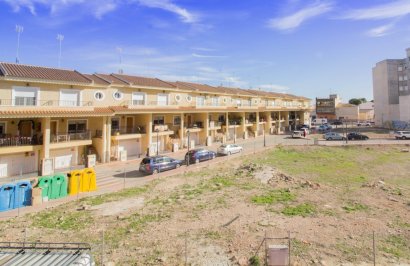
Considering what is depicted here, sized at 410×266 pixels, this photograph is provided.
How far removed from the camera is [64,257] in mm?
9531

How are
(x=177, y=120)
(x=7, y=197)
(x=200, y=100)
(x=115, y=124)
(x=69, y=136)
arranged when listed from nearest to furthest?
(x=7, y=197) → (x=69, y=136) → (x=115, y=124) → (x=177, y=120) → (x=200, y=100)

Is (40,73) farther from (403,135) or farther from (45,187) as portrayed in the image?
(403,135)

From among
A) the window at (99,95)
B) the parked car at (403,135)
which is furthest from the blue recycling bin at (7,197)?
the parked car at (403,135)

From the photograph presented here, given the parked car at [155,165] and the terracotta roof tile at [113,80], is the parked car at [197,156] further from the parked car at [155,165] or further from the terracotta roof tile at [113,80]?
the terracotta roof tile at [113,80]

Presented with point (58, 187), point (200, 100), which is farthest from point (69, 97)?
point (200, 100)

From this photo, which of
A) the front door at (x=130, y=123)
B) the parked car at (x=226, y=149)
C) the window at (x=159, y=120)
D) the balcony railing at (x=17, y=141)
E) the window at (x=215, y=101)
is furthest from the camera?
the window at (x=215, y=101)

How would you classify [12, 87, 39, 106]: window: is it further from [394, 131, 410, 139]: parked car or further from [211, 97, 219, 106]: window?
[394, 131, 410, 139]: parked car

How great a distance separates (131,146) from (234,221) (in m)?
21.9

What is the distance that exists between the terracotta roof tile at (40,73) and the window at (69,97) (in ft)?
4.11

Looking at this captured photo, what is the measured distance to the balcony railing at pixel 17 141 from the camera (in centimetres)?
2283

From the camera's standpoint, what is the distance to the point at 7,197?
679 inches

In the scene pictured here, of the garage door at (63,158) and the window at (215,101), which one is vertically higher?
the window at (215,101)

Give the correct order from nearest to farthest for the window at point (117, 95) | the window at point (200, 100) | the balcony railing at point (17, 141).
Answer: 1. the balcony railing at point (17, 141)
2. the window at point (117, 95)
3. the window at point (200, 100)

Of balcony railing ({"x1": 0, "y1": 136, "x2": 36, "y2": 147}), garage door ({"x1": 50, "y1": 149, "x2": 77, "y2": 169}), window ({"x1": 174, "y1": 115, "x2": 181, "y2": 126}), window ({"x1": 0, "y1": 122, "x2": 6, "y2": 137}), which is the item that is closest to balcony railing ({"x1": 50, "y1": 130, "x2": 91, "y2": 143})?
garage door ({"x1": 50, "y1": 149, "x2": 77, "y2": 169})
